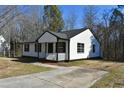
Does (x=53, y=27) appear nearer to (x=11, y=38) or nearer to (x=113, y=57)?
(x=11, y=38)

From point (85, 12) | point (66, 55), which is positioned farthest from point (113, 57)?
point (85, 12)

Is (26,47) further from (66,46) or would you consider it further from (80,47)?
(80,47)

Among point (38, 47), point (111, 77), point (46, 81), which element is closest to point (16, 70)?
point (46, 81)

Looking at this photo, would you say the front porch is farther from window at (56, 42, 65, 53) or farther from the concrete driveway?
the concrete driveway

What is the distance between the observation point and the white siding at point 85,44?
22219mm

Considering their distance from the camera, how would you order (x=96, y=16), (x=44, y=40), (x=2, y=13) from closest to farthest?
(x=2, y=13) → (x=44, y=40) → (x=96, y=16)

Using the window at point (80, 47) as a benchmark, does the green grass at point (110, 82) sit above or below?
below

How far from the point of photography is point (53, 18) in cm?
4316

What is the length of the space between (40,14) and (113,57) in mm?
22781

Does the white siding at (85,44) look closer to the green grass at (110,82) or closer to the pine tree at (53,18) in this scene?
→ the green grass at (110,82)

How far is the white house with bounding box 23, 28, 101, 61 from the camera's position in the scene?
21625mm

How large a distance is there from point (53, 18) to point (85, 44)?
20.3 m

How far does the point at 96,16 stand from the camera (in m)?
38.3

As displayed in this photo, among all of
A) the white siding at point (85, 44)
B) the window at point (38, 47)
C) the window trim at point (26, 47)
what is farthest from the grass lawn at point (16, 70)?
the window trim at point (26, 47)
